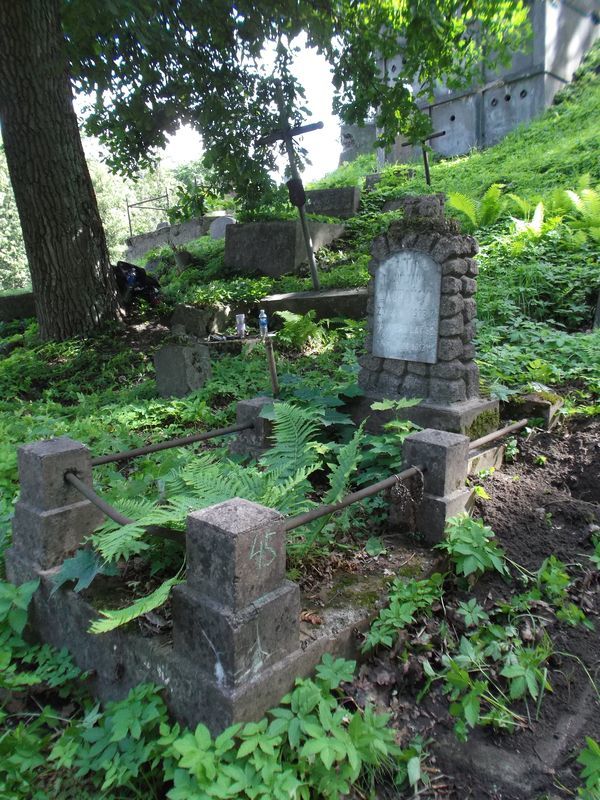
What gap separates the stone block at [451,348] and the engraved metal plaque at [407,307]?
0.07 m

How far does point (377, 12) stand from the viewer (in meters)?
9.24

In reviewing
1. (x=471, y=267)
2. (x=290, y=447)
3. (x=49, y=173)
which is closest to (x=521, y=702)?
(x=290, y=447)

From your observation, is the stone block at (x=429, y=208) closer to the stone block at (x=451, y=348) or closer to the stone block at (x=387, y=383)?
the stone block at (x=451, y=348)

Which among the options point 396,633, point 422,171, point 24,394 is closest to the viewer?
point 396,633

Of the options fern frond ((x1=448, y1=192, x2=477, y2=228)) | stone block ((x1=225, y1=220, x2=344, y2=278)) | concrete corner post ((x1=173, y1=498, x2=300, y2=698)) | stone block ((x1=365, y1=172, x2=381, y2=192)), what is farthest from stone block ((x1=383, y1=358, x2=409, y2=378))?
stone block ((x1=365, y1=172, x2=381, y2=192))

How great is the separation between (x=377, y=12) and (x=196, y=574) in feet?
34.0

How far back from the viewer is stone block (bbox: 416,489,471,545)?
299 cm

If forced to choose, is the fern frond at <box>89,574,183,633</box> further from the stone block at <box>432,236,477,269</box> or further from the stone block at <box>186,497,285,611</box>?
the stone block at <box>432,236,477,269</box>

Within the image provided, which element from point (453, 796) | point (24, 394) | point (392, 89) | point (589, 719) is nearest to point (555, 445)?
point (589, 719)

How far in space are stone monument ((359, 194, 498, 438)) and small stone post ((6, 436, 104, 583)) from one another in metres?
2.42

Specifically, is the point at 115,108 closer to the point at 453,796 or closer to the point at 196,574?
the point at 196,574

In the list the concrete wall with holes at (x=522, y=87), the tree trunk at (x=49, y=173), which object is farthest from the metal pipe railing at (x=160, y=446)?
the concrete wall with holes at (x=522, y=87)

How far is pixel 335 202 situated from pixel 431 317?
878 cm

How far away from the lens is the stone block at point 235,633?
189 cm
